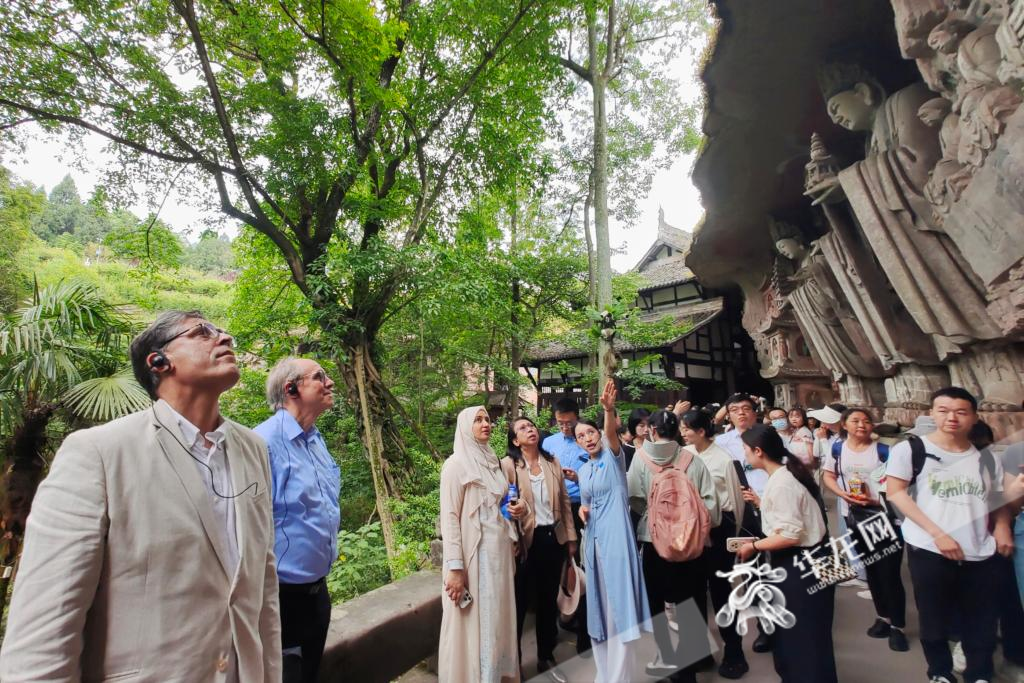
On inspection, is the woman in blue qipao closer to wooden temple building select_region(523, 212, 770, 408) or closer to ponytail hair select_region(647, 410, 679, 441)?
ponytail hair select_region(647, 410, 679, 441)

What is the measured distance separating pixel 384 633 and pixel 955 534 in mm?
2873

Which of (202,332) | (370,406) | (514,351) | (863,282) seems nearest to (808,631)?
(202,332)

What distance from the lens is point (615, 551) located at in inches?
105

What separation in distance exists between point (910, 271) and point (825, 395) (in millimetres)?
5700

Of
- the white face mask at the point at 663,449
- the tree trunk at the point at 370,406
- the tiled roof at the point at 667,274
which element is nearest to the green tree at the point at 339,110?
the tree trunk at the point at 370,406

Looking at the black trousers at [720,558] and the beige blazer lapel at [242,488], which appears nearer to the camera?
the beige blazer lapel at [242,488]

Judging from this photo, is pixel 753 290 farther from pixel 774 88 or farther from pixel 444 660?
pixel 444 660

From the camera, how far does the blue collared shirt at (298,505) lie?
1.92 metres

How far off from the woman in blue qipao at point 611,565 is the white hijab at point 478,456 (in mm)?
534

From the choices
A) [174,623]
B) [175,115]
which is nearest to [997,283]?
[174,623]

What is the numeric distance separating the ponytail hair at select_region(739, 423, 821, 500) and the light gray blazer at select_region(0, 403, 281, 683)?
2.20 m

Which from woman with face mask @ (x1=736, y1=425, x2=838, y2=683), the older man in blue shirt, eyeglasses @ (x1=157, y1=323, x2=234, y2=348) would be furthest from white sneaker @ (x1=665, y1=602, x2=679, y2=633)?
eyeglasses @ (x1=157, y1=323, x2=234, y2=348)

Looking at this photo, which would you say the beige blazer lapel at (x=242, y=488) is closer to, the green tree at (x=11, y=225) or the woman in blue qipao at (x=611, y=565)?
the woman in blue qipao at (x=611, y=565)

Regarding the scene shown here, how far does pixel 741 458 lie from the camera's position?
4066 millimetres
